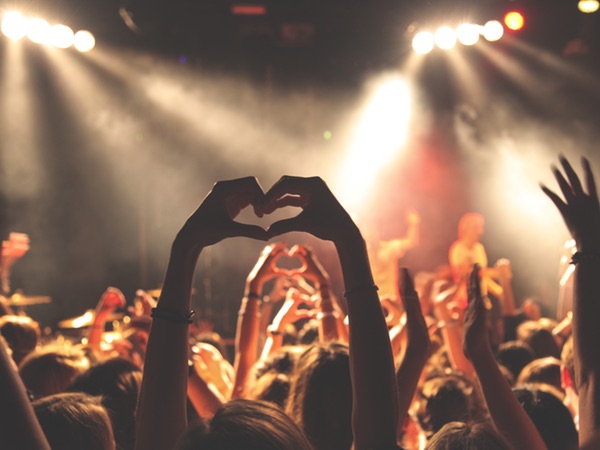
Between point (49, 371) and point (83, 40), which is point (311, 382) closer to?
point (49, 371)

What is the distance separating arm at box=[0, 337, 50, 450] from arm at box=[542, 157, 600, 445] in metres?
1.13

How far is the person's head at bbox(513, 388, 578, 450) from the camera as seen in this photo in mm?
2109

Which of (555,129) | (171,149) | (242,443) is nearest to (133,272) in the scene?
(171,149)

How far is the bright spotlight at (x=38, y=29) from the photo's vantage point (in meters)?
8.52

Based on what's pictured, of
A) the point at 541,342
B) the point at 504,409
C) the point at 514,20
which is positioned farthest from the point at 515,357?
the point at 514,20

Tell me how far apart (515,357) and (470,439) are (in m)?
2.67

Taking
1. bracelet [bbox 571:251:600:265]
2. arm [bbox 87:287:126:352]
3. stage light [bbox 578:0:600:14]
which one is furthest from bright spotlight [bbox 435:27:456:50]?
bracelet [bbox 571:251:600:265]

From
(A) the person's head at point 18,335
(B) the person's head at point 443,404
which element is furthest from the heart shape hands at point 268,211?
(A) the person's head at point 18,335

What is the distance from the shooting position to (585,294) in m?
1.63

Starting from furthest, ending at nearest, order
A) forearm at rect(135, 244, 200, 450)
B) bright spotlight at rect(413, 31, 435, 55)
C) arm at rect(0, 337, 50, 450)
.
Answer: bright spotlight at rect(413, 31, 435, 55), forearm at rect(135, 244, 200, 450), arm at rect(0, 337, 50, 450)

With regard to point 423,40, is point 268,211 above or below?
below

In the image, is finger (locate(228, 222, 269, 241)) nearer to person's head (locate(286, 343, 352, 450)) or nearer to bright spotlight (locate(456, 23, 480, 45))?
person's head (locate(286, 343, 352, 450))

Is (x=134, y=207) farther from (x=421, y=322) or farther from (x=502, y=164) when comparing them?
(x=421, y=322)

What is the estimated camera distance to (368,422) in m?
1.44
